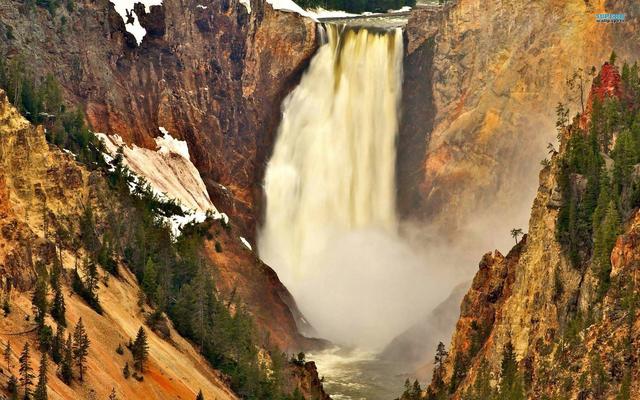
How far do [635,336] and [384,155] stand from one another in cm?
8861

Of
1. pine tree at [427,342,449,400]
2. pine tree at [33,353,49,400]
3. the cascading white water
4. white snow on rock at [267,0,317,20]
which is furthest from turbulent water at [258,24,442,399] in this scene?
pine tree at [33,353,49,400]

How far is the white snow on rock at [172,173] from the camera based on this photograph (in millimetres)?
163625

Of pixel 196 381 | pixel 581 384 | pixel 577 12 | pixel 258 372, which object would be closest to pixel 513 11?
pixel 577 12

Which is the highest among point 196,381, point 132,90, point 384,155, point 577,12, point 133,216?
point 577,12

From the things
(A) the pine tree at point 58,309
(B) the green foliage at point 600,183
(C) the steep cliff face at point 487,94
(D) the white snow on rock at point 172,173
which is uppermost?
(C) the steep cliff face at point 487,94

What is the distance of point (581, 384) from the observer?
104 m

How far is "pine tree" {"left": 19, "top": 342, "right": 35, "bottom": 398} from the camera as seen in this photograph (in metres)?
98.8

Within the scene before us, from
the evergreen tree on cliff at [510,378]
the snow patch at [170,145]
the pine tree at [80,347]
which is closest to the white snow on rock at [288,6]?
the snow patch at [170,145]

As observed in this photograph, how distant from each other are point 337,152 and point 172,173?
26.0 meters

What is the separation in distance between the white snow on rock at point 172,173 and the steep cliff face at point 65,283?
1818cm

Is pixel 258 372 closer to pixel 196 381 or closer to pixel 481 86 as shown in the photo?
pixel 196 381

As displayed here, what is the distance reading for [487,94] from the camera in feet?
584

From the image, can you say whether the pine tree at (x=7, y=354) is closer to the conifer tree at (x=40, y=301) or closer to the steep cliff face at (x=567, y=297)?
the conifer tree at (x=40, y=301)

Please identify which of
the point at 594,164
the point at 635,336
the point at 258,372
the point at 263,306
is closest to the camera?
the point at 635,336
